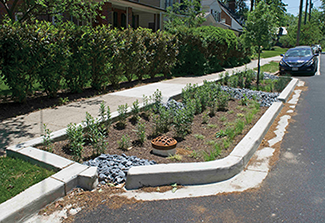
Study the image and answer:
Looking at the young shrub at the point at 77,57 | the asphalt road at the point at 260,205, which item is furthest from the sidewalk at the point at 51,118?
the asphalt road at the point at 260,205

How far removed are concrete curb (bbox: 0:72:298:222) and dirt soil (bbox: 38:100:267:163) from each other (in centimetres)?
38

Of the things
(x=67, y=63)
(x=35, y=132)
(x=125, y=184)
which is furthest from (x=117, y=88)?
(x=125, y=184)

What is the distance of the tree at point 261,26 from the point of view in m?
11.3

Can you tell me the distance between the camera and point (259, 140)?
5.59m

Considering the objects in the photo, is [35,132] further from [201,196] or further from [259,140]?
[259,140]

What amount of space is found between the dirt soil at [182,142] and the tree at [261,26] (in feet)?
17.8

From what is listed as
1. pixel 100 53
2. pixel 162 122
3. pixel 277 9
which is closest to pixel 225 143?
pixel 162 122

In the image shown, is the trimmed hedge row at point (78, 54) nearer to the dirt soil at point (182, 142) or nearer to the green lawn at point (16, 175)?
the dirt soil at point (182, 142)

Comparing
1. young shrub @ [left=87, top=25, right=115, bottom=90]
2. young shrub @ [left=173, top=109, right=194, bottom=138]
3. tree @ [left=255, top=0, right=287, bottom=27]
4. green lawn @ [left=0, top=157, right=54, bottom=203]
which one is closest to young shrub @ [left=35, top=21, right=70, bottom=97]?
young shrub @ [left=87, top=25, right=115, bottom=90]

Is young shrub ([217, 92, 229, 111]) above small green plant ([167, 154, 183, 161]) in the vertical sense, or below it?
above

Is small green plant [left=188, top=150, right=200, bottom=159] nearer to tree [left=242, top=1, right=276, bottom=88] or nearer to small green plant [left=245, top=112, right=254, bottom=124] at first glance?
small green plant [left=245, top=112, right=254, bottom=124]

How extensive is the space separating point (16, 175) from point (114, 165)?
4.28 feet

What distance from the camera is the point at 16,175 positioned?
3816mm

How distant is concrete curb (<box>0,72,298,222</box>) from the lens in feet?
10.4
